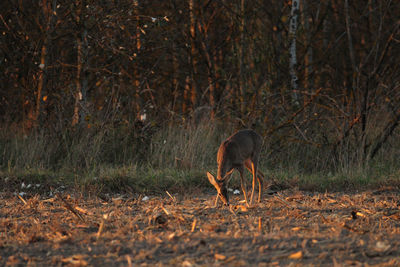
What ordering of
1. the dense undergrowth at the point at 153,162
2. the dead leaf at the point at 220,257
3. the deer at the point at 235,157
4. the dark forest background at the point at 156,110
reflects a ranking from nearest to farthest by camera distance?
the dead leaf at the point at 220,257 → the deer at the point at 235,157 → the dense undergrowth at the point at 153,162 → the dark forest background at the point at 156,110

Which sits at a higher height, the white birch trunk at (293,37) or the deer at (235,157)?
the white birch trunk at (293,37)

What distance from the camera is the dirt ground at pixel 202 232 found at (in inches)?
165

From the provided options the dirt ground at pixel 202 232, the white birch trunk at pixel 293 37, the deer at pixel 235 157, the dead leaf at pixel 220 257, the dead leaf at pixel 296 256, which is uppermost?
the white birch trunk at pixel 293 37

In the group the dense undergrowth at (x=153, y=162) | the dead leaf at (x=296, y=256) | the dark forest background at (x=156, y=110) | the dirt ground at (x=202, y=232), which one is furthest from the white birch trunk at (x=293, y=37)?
the dead leaf at (x=296, y=256)

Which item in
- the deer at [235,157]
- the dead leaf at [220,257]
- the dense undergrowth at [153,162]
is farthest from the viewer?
the dense undergrowth at [153,162]

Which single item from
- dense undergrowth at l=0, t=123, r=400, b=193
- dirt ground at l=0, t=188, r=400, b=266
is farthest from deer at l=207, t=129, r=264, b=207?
dense undergrowth at l=0, t=123, r=400, b=193

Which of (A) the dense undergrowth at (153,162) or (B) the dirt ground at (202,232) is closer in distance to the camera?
(B) the dirt ground at (202,232)

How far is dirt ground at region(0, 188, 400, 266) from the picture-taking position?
420 cm

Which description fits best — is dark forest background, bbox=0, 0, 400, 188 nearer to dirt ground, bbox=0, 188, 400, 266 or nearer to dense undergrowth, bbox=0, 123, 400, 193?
dense undergrowth, bbox=0, 123, 400, 193

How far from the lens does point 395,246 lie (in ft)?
14.7

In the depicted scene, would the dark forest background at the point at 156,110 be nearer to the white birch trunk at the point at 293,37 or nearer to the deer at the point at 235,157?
the white birch trunk at the point at 293,37

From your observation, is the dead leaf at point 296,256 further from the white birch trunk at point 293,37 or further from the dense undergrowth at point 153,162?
the white birch trunk at point 293,37

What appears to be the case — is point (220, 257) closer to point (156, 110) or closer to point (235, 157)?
point (235, 157)

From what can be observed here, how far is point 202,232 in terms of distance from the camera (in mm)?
5109
